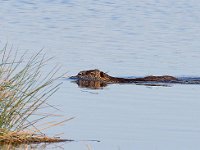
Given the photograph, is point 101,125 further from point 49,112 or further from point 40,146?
point 40,146

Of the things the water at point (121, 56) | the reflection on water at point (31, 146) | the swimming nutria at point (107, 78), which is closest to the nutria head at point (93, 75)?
the swimming nutria at point (107, 78)

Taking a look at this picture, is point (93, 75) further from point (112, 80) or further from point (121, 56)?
point (121, 56)

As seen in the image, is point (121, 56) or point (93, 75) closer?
point (93, 75)

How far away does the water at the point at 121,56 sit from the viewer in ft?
46.5

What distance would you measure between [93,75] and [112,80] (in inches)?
16.9

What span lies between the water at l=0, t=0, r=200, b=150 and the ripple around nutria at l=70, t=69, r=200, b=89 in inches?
12.9

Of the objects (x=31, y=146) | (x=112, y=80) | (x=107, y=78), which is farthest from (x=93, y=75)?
(x=31, y=146)

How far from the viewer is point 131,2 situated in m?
45.1

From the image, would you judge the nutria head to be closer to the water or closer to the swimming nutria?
the swimming nutria

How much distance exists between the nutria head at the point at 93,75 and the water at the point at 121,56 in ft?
1.43

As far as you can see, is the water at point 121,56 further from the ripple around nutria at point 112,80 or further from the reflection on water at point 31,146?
the ripple around nutria at point 112,80

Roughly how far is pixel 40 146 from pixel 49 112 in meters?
2.55

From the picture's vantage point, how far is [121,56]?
934 inches

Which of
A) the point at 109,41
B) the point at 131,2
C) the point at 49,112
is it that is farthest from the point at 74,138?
the point at 131,2
